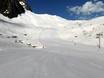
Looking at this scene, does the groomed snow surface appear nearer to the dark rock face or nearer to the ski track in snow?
the ski track in snow

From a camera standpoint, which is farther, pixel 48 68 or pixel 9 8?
pixel 9 8

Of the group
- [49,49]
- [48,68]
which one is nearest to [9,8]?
[49,49]

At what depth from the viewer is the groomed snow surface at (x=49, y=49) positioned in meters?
16.8

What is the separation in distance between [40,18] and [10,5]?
24388mm

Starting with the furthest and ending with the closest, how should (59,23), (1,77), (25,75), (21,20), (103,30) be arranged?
(59,23)
(21,20)
(103,30)
(25,75)
(1,77)

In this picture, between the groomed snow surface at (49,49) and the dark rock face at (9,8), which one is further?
the dark rock face at (9,8)

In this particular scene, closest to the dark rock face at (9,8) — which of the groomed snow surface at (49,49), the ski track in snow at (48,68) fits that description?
the groomed snow surface at (49,49)

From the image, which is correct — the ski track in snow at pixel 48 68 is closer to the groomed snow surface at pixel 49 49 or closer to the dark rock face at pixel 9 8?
the groomed snow surface at pixel 49 49

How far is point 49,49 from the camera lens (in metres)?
54.7

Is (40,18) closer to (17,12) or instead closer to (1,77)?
(17,12)

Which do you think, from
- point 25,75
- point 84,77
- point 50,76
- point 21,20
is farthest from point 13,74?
point 21,20

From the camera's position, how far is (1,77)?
45.6ft

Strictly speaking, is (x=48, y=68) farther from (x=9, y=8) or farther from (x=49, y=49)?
(x=9, y=8)

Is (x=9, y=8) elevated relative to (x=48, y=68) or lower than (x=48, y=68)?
elevated
